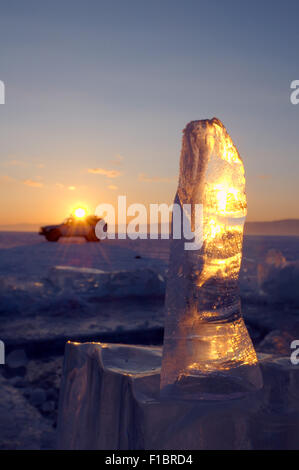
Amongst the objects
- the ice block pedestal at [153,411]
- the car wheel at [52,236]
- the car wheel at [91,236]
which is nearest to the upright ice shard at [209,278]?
the ice block pedestal at [153,411]

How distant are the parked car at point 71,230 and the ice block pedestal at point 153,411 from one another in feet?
71.6

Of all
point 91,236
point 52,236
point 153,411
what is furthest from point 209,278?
point 91,236

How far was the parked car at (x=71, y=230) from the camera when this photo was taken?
900 inches

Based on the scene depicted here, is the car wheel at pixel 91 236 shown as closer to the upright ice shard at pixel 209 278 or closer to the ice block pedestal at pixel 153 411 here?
the ice block pedestal at pixel 153 411

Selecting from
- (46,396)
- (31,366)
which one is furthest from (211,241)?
(31,366)

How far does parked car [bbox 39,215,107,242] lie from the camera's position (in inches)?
900

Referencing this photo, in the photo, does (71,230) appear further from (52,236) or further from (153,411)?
(153,411)

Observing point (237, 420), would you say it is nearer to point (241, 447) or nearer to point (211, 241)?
point (241, 447)

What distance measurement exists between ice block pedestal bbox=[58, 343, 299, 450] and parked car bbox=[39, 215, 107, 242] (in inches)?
860

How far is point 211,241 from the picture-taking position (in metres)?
1.35

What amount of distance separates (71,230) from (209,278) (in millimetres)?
22856

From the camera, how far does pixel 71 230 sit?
934 inches

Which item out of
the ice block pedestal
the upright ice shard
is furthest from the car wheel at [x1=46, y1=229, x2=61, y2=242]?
the upright ice shard

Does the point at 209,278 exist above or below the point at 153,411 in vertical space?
above
